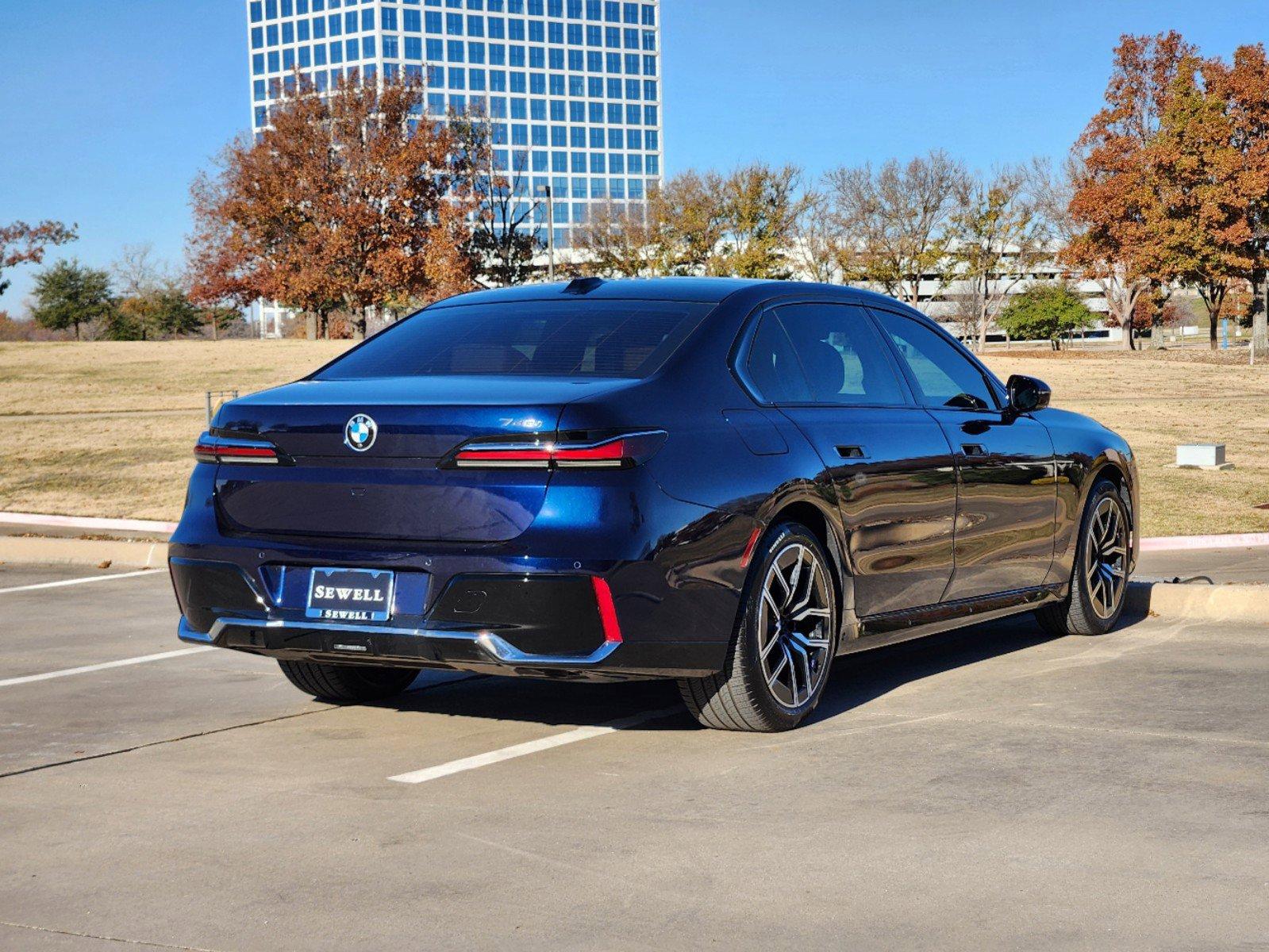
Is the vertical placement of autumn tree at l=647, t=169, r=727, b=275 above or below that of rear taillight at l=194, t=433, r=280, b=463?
above

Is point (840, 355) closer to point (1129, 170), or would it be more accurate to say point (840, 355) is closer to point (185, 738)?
point (185, 738)

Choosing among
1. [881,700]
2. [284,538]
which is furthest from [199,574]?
[881,700]

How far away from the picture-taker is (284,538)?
17.7 feet

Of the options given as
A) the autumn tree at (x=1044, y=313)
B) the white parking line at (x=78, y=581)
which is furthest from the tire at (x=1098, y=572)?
the autumn tree at (x=1044, y=313)

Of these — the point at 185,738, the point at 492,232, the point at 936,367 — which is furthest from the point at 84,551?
the point at 492,232

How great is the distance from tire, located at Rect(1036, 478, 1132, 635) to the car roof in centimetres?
205

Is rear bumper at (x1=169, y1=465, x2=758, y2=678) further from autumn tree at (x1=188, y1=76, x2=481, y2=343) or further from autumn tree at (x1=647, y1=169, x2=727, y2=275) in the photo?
autumn tree at (x1=647, y1=169, x2=727, y2=275)

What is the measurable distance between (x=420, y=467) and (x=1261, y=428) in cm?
2177

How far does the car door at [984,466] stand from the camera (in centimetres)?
687

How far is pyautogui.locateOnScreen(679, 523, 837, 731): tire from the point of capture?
5.59m

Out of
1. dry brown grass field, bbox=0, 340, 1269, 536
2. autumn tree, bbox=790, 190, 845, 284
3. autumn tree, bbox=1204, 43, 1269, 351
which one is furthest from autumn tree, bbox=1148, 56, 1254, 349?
autumn tree, bbox=790, 190, 845, 284

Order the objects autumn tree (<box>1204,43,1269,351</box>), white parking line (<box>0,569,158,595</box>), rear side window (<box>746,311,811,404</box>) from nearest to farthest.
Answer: rear side window (<box>746,311,811,404</box>) → white parking line (<box>0,569,158,595</box>) → autumn tree (<box>1204,43,1269,351</box>)

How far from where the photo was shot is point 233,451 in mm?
5594

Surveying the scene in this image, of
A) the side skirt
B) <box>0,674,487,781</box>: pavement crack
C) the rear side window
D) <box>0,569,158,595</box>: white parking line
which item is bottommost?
<box>0,569,158,595</box>: white parking line
